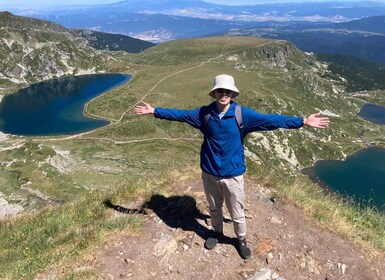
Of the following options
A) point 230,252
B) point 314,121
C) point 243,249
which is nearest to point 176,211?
point 230,252

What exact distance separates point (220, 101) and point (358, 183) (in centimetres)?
18897

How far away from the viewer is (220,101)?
1168cm

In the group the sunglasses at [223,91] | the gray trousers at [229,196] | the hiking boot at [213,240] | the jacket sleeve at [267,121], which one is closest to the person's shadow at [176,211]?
the hiking boot at [213,240]

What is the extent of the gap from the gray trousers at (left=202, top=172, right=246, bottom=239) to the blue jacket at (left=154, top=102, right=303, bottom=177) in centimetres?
31

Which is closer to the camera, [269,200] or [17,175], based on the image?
[269,200]

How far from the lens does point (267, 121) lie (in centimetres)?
1180

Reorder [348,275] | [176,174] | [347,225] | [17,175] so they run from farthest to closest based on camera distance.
Answer: 1. [17,175]
2. [176,174]
3. [347,225]
4. [348,275]

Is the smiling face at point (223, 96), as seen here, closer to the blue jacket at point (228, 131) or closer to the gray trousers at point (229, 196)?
the blue jacket at point (228, 131)

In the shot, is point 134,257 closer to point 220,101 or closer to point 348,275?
point 220,101

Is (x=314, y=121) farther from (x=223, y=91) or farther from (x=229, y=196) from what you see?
(x=229, y=196)

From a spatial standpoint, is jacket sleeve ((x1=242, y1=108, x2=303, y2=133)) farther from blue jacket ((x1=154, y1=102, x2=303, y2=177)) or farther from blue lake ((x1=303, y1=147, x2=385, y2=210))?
blue lake ((x1=303, y1=147, x2=385, y2=210))

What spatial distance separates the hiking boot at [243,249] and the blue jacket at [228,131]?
2.71 m

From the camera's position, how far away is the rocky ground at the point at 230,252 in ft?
39.9

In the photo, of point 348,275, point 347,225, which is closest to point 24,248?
point 348,275
